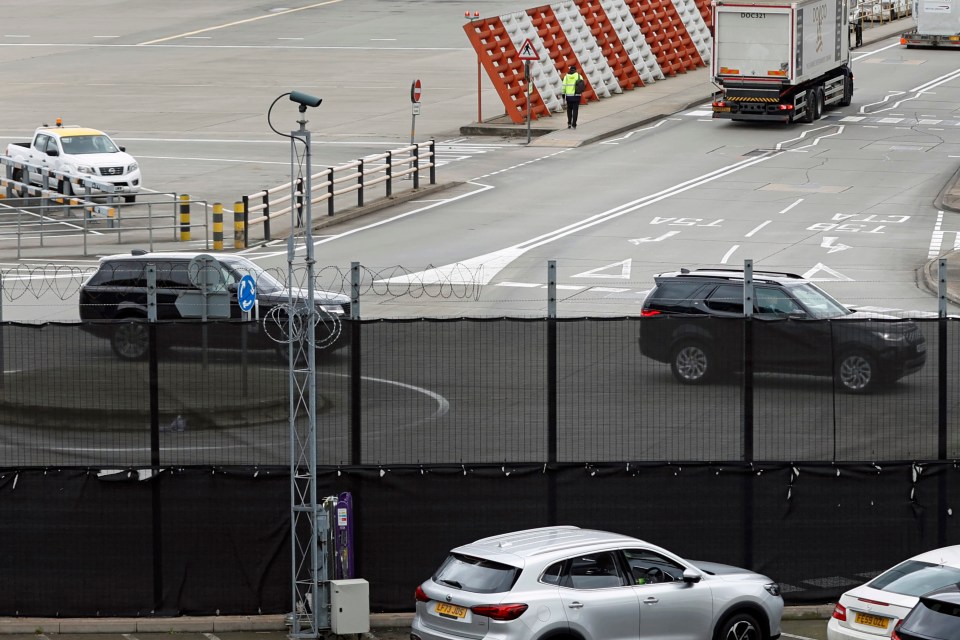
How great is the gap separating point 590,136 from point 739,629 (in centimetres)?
3537

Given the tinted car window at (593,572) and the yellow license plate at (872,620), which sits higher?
the tinted car window at (593,572)

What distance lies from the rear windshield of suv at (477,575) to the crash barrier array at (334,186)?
2113cm

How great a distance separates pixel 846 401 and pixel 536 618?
4.35 meters

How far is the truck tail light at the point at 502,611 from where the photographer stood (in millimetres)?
12719

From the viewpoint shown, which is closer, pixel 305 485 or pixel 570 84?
pixel 305 485

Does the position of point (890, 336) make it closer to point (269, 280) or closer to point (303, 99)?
point (303, 99)

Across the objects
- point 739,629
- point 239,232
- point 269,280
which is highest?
point 239,232

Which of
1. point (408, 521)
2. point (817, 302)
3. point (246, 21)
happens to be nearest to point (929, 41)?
point (246, 21)

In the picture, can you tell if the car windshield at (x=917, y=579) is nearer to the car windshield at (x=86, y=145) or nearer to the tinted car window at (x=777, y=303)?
the tinted car window at (x=777, y=303)

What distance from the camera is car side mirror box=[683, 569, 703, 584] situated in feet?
45.2

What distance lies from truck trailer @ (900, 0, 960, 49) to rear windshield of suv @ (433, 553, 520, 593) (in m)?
59.3

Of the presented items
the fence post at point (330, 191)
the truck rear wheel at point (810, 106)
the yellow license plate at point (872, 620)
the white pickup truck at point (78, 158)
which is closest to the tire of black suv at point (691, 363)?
the yellow license plate at point (872, 620)

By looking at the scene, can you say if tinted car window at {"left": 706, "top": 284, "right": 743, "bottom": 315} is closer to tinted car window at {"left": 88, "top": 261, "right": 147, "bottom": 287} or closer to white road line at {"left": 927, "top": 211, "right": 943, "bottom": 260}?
tinted car window at {"left": 88, "top": 261, "right": 147, "bottom": 287}

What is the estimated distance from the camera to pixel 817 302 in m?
21.4
